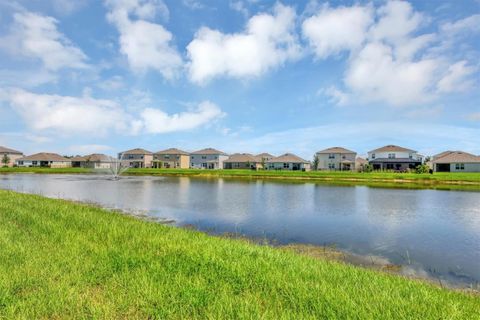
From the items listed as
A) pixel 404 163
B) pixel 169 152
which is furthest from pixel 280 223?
pixel 169 152

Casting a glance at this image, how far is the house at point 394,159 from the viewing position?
80.6 metres

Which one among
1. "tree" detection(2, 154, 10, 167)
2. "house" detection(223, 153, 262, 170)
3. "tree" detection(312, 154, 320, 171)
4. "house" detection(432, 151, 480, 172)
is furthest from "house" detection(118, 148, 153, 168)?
"house" detection(432, 151, 480, 172)

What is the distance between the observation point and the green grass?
16.1 ft

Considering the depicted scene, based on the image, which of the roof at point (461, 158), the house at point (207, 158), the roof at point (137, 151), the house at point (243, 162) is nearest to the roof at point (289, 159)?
the house at point (243, 162)

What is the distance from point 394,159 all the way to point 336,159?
614 inches

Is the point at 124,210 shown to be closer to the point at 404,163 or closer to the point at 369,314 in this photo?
the point at 369,314

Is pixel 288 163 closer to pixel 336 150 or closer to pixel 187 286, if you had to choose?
pixel 336 150

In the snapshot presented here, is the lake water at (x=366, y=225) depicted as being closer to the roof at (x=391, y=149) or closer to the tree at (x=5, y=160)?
the roof at (x=391, y=149)

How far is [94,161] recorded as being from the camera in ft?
388

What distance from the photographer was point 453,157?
77125 mm

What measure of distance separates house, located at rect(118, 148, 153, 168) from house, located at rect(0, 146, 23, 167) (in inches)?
1766

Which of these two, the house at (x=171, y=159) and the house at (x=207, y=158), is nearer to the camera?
the house at (x=207, y=158)

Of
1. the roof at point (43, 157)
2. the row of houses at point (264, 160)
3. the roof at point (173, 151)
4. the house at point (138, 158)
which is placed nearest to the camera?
the row of houses at point (264, 160)

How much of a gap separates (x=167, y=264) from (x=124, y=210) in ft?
55.2
